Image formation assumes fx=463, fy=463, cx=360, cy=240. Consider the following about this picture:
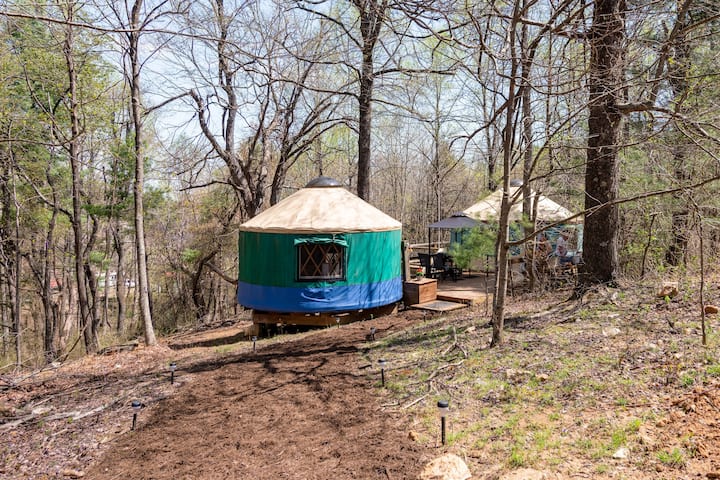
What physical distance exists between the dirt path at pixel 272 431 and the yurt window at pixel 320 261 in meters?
2.89

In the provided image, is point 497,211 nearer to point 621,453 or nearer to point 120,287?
point 621,453

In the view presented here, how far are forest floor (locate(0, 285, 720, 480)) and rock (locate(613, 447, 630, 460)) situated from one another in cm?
1

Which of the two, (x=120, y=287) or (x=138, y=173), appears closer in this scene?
(x=138, y=173)

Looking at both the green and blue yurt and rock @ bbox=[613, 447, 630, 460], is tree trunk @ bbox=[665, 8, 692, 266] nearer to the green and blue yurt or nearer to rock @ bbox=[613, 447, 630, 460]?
rock @ bbox=[613, 447, 630, 460]

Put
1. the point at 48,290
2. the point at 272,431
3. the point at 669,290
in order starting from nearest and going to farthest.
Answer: the point at 272,431 < the point at 669,290 < the point at 48,290

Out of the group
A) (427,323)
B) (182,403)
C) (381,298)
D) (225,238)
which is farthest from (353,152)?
(182,403)

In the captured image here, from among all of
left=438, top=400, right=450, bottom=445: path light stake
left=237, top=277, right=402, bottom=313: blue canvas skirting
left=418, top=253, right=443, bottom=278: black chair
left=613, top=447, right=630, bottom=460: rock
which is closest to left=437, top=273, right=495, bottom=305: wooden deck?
left=418, top=253, right=443, bottom=278: black chair

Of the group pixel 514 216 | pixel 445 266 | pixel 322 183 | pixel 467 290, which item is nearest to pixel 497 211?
pixel 467 290

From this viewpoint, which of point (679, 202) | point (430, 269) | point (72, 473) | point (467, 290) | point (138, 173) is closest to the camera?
point (72, 473)

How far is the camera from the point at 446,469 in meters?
2.67

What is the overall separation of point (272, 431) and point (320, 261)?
15.5 ft

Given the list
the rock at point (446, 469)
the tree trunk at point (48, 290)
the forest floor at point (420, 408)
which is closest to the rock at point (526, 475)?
the forest floor at point (420, 408)

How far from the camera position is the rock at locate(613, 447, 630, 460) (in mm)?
2551

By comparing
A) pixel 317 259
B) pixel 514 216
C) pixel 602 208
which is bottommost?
pixel 317 259
